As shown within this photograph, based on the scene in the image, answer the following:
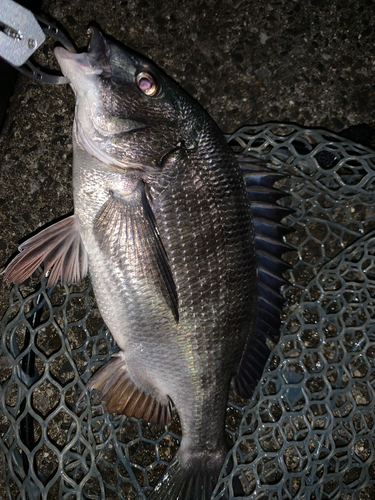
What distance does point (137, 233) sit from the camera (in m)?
1.54

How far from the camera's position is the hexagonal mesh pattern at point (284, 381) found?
1797 mm

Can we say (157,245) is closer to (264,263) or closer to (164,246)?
(164,246)

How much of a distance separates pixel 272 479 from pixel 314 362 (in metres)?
0.68

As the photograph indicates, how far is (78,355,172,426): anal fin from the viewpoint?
173cm

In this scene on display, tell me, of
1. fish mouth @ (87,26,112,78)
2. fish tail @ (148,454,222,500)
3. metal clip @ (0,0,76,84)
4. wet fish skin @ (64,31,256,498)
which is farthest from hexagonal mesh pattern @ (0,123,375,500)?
metal clip @ (0,0,76,84)

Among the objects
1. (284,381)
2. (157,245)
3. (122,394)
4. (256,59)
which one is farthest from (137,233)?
(256,59)

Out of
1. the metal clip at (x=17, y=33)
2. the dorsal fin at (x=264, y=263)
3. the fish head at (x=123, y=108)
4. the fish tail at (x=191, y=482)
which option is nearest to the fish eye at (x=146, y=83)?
the fish head at (x=123, y=108)

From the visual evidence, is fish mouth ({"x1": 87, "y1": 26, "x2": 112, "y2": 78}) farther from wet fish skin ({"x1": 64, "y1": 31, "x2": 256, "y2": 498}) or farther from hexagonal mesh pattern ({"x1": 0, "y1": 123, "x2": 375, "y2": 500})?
hexagonal mesh pattern ({"x1": 0, "y1": 123, "x2": 375, "y2": 500})

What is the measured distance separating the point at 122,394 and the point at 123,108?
1244 mm

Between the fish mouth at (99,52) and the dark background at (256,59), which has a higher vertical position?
the fish mouth at (99,52)

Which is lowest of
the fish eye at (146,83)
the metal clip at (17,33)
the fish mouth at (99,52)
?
the fish eye at (146,83)

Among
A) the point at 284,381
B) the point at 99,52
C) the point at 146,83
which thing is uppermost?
the point at 99,52

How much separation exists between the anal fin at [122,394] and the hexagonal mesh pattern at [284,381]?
0.48 feet

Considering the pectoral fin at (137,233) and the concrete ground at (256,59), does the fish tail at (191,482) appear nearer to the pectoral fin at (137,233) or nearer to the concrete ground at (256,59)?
the pectoral fin at (137,233)
